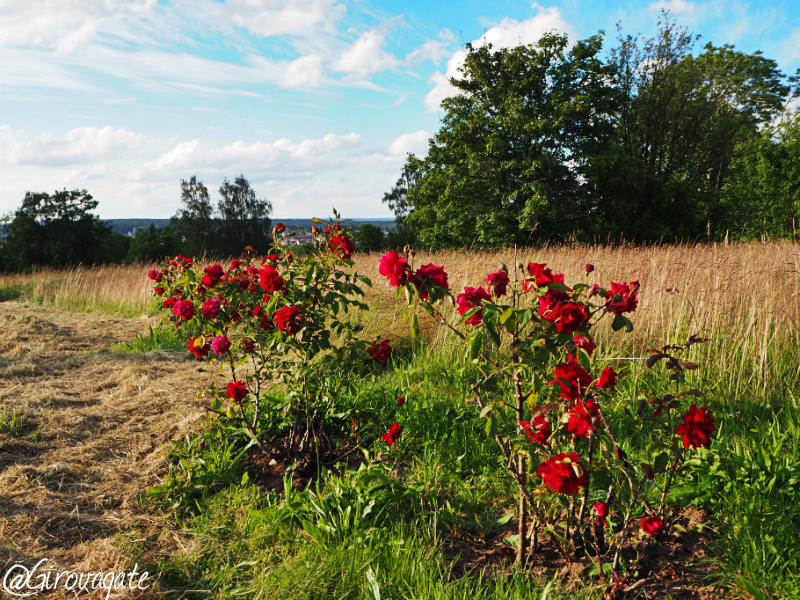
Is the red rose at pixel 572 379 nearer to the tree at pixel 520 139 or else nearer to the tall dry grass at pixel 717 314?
the tall dry grass at pixel 717 314

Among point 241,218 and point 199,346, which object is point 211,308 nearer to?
point 199,346

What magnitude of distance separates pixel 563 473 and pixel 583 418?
0.20 metres

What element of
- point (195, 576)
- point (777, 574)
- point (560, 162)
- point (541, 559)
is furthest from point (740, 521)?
point (560, 162)

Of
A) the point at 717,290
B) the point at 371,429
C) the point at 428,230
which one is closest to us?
the point at 371,429

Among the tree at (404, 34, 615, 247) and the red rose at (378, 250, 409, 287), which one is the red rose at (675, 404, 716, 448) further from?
the tree at (404, 34, 615, 247)

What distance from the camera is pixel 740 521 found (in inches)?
78.6

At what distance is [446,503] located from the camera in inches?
92.4

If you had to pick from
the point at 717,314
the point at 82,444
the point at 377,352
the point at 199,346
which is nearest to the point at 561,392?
the point at 377,352

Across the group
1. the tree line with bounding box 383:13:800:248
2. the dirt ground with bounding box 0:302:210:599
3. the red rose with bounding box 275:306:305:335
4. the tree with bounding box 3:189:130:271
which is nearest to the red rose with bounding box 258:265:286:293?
the red rose with bounding box 275:306:305:335

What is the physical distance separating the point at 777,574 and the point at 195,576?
7.24 ft

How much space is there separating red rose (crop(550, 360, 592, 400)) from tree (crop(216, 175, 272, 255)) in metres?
39.9

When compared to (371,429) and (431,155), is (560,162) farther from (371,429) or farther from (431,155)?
(371,429)

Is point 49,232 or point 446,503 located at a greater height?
point 49,232

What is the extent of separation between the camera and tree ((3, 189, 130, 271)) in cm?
2855
